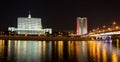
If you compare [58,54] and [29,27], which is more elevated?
[29,27]

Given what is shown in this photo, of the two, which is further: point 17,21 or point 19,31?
point 17,21

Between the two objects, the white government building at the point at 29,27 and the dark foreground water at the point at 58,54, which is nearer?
the dark foreground water at the point at 58,54

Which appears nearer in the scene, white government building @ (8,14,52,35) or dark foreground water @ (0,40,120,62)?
dark foreground water @ (0,40,120,62)

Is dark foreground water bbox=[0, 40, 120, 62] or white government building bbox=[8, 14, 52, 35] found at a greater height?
white government building bbox=[8, 14, 52, 35]

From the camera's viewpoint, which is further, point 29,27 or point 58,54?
point 29,27

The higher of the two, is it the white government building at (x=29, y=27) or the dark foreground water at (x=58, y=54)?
the white government building at (x=29, y=27)

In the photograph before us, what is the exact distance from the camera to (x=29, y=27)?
181625 millimetres

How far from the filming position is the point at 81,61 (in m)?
32.1

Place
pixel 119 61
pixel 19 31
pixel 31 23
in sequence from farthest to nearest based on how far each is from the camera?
pixel 31 23 → pixel 19 31 → pixel 119 61

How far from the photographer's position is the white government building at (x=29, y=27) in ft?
570

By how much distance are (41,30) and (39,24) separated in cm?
1110

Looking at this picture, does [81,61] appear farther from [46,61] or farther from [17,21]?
[17,21]

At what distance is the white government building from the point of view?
17369 cm

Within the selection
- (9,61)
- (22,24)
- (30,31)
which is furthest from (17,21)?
(9,61)
